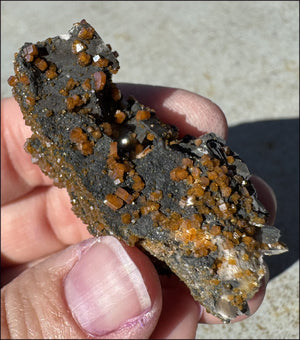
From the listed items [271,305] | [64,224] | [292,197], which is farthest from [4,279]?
[292,197]

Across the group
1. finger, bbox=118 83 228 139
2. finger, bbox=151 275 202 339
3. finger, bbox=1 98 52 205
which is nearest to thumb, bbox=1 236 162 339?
finger, bbox=151 275 202 339

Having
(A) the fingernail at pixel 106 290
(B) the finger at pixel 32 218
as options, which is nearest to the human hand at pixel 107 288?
(A) the fingernail at pixel 106 290

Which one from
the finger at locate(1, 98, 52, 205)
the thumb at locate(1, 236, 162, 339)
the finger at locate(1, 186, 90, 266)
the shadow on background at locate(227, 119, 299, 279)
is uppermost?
the finger at locate(1, 98, 52, 205)

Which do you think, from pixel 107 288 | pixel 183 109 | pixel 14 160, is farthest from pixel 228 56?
pixel 107 288

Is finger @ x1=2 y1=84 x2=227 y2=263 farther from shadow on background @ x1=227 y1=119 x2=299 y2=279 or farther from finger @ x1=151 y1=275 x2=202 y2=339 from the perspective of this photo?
shadow on background @ x1=227 y1=119 x2=299 y2=279

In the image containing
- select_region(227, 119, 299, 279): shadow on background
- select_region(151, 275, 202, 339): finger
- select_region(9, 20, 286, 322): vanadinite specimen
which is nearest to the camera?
select_region(9, 20, 286, 322): vanadinite specimen

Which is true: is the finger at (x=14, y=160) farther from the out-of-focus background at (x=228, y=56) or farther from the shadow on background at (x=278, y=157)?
the shadow on background at (x=278, y=157)
